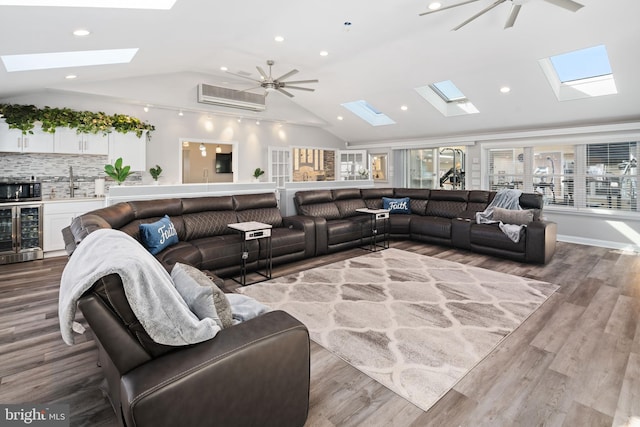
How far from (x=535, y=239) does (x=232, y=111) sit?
620 cm

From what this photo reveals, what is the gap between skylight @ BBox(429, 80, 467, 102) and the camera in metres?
6.79

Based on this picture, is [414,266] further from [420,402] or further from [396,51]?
[396,51]

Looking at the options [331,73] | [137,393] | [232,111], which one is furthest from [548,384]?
[232,111]

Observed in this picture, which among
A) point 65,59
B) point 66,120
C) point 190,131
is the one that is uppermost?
point 65,59

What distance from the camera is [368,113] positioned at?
8.52 m

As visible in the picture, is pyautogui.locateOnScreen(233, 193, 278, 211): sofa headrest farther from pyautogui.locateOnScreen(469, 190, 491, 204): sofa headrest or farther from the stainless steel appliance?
pyautogui.locateOnScreen(469, 190, 491, 204): sofa headrest

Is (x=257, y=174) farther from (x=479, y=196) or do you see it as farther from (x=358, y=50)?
(x=479, y=196)

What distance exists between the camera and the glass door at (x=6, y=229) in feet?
15.7

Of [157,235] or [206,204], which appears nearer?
[157,235]

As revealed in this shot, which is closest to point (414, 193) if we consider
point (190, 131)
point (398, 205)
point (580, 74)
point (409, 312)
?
point (398, 205)

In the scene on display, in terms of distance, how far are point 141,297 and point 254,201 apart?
3.92 metres

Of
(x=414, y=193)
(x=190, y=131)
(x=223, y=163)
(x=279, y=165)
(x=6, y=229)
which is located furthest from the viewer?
(x=223, y=163)

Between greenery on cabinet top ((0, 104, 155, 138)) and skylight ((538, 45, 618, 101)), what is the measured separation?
6807 mm

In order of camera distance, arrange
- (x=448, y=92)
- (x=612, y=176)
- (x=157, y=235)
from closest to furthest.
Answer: (x=157, y=235) → (x=612, y=176) → (x=448, y=92)
